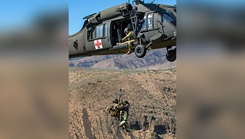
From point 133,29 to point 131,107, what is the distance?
25055 mm

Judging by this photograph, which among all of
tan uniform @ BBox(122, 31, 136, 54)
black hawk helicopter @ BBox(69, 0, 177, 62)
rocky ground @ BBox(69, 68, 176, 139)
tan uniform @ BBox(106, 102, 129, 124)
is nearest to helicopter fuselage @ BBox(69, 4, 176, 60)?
black hawk helicopter @ BBox(69, 0, 177, 62)

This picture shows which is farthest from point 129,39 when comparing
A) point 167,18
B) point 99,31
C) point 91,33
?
point 91,33

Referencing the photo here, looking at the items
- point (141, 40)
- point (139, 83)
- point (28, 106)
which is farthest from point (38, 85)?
point (139, 83)

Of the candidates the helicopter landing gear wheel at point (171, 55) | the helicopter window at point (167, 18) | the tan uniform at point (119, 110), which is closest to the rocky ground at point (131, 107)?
the tan uniform at point (119, 110)

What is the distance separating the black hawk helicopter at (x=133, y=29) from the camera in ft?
26.9

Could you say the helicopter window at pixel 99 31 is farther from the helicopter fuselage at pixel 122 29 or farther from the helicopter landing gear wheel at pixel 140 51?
the helicopter landing gear wheel at pixel 140 51

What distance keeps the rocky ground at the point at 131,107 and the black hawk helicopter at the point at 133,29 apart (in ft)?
67.1

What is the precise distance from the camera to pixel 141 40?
8648 mm

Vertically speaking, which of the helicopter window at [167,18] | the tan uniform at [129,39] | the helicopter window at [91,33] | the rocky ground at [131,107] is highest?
the helicopter window at [167,18]

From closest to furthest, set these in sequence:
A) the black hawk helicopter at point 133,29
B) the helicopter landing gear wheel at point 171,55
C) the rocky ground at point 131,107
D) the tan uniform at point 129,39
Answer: the black hawk helicopter at point 133,29, the helicopter landing gear wheel at point 171,55, the tan uniform at point 129,39, the rocky ground at point 131,107

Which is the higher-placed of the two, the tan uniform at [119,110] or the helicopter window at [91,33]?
the helicopter window at [91,33]

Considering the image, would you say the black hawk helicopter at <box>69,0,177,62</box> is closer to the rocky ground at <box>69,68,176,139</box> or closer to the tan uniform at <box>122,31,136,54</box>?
the tan uniform at <box>122,31,136,54</box>

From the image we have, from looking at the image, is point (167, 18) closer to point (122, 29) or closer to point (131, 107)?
point (122, 29)

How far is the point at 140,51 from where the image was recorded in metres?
8.36
